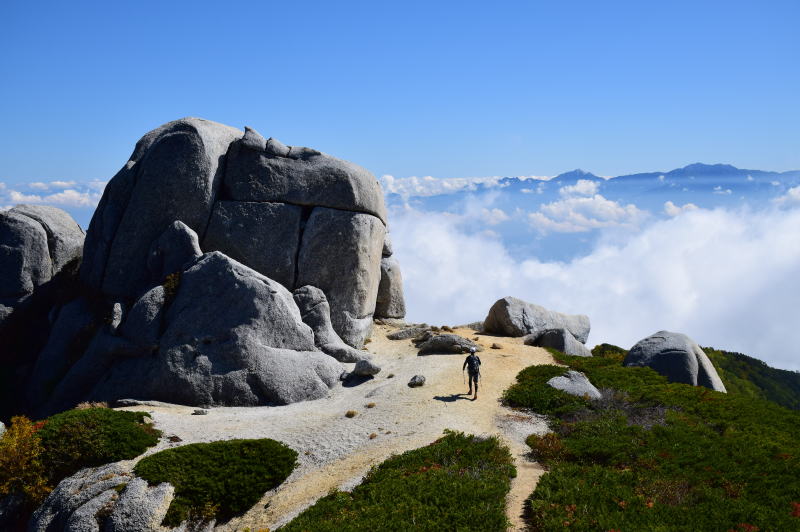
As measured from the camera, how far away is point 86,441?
23594 mm

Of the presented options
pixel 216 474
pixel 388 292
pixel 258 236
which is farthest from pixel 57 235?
pixel 216 474

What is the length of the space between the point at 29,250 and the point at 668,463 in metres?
43.5

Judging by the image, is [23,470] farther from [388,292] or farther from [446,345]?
[388,292]

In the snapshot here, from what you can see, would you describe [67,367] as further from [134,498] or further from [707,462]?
[707,462]

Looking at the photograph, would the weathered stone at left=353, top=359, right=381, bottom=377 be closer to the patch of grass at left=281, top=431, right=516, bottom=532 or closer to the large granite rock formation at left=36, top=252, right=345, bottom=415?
the large granite rock formation at left=36, top=252, right=345, bottom=415

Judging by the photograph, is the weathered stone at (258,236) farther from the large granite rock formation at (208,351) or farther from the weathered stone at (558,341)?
the weathered stone at (558,341)

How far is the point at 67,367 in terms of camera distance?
38.5 metres

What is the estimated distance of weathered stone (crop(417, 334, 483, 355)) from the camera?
41812 millimetres

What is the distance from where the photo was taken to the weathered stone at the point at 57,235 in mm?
44594

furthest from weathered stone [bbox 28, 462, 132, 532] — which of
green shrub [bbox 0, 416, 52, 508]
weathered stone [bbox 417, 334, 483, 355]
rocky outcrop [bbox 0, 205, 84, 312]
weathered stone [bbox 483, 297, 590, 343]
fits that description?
weathered stone [bbox 483, 297, 590, 343]

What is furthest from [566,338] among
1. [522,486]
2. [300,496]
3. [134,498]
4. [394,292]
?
[134,498]

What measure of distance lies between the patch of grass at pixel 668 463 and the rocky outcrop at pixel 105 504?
12972 millimetres

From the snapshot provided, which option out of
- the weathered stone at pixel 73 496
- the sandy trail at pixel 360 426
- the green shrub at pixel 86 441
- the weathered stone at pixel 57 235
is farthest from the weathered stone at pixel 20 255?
the weathered stone at pixel 73 496

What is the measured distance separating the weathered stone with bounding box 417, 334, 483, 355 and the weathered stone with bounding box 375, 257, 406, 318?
11.6m
